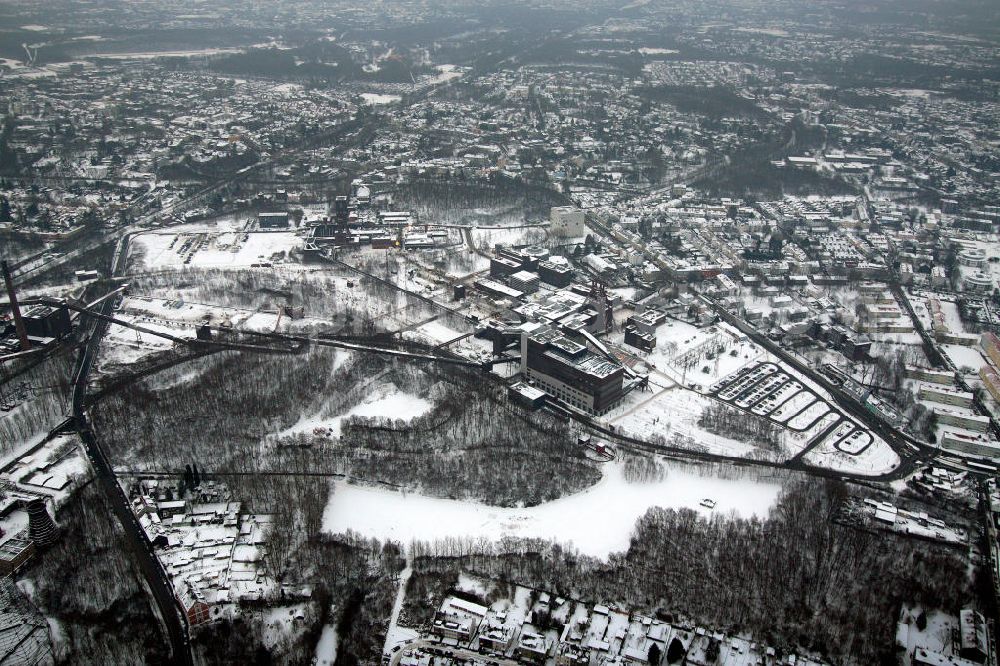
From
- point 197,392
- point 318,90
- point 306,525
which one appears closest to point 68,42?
point 318,90

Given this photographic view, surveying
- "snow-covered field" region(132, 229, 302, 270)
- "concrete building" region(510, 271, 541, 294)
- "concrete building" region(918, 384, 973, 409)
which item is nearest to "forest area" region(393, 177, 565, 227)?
"snow-covered field" region(132, 229, 302, 270)

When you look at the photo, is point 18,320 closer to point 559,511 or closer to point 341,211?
point 341,211

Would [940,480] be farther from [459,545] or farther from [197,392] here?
[197,392]

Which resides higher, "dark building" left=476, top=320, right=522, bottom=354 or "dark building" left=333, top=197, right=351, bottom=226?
"dark building" left=333, top=197, right=351, bottom=226

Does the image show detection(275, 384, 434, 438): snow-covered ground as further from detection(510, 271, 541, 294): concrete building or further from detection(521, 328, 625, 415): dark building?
detection(510, 271, 541, 294): concrete building

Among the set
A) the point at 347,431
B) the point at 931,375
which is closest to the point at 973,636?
the point at 931,375

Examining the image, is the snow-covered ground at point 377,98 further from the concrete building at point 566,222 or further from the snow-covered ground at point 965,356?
the snow-covered ground at point 965,356

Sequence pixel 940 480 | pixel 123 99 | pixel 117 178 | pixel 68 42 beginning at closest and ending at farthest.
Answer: pixel 940 480 < pixel 117 178 < pixel 123 99 < pixel 68 42
